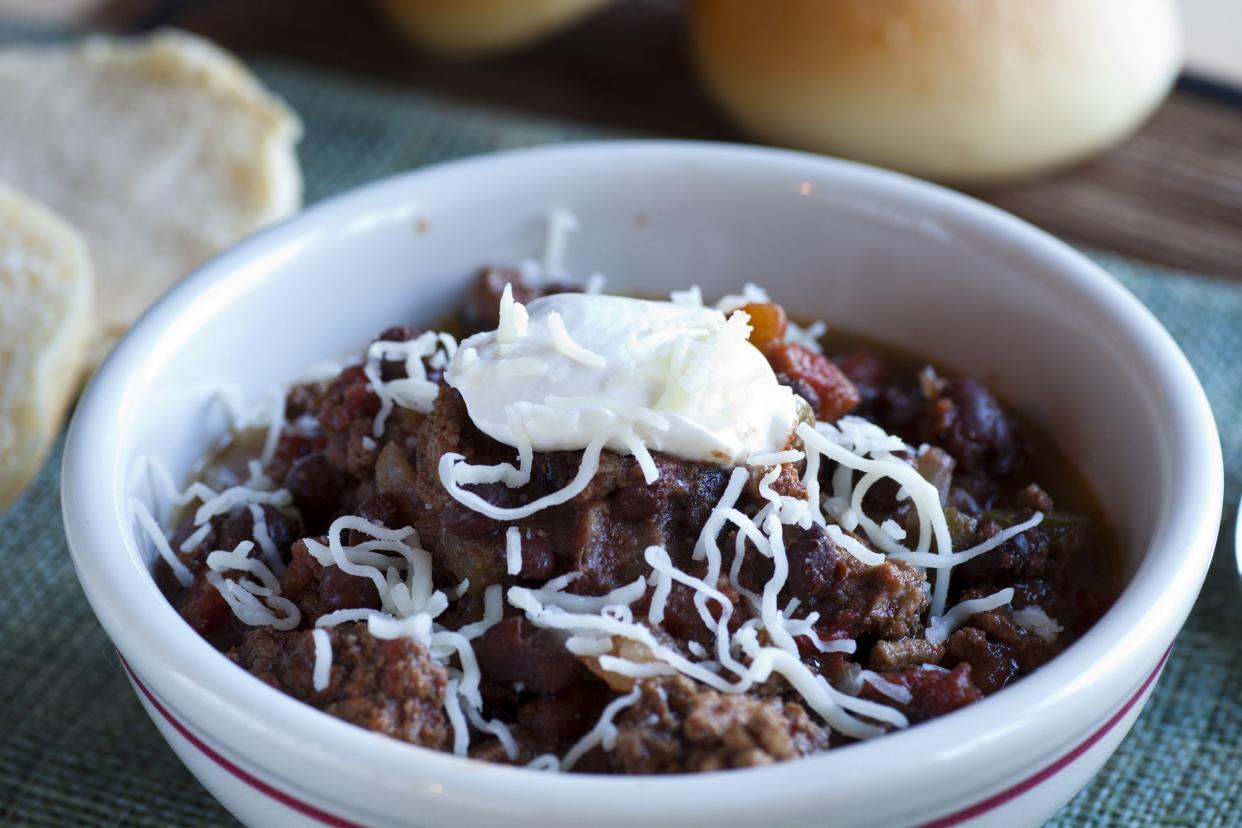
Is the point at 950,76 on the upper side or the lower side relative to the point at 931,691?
lower

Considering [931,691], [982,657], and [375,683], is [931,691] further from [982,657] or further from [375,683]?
[375,683]

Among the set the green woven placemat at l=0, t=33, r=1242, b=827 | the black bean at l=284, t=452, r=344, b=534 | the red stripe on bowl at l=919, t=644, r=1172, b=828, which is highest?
the red stripe on bowl at l=919, t=644, r=1172, b=828

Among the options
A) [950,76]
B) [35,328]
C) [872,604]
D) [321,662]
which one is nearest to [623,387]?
[872,604]

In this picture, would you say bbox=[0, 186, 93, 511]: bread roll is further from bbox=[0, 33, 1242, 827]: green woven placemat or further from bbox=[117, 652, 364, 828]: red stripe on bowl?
bbox=[117, 652, 364, 828]: red stripe on bowl

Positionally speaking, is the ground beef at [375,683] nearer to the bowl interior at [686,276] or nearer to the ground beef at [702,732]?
the ground beef at [702,732]

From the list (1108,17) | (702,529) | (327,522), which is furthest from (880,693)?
(1108,17)

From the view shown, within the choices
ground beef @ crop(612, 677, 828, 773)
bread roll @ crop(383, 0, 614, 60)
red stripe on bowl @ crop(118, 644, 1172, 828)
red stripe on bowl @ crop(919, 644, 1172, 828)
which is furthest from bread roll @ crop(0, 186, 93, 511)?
red stripe on bowl @ crop(919, 644, 1172, 828)

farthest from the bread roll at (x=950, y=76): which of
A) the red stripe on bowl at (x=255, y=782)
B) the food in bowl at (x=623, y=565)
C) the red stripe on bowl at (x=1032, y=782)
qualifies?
the red stripe on bowl at (x=255, y=782)
